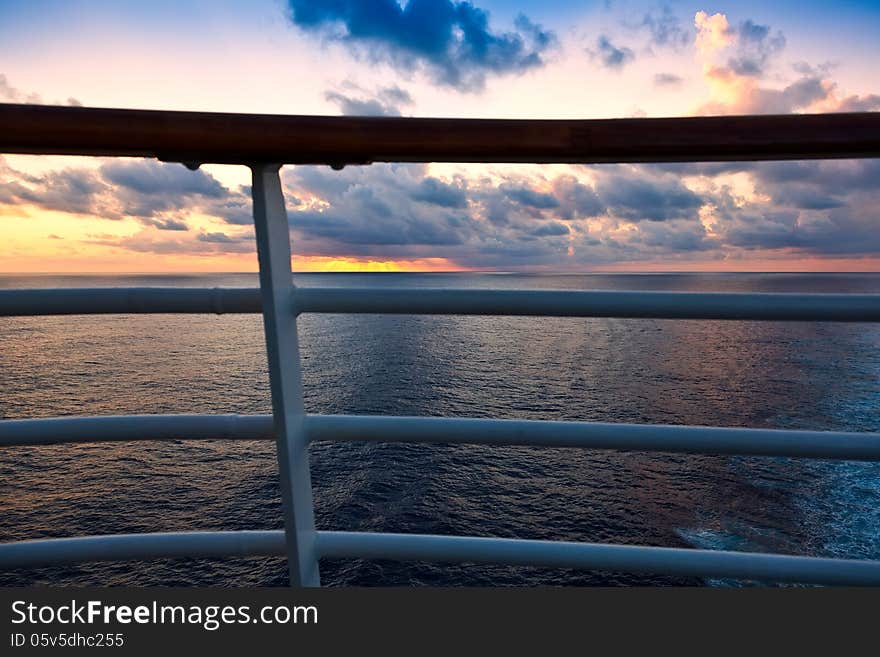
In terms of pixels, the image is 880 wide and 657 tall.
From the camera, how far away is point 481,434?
922 millimetres

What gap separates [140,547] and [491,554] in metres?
0.72

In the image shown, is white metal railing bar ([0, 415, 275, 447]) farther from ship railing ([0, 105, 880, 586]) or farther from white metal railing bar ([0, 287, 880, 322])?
white metal railing bar ([0, 287, 880, 322])

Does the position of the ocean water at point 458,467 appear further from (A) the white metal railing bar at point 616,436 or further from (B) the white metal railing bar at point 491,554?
(A) the white metal railing bar at point 616,436

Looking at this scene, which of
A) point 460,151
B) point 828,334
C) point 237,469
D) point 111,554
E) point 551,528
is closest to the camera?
point 460,151

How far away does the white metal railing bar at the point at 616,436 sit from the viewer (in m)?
0.87

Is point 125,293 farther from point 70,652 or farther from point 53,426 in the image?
point 70,652

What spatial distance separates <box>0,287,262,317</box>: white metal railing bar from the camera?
2.78 feet

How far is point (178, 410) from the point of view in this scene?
35.8 m

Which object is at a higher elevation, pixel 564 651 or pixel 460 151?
pixel 460 151

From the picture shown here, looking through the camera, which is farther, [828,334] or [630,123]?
[828,334]

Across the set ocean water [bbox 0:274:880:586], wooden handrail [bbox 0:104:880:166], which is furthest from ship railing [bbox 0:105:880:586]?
ocean water [bbox 0:274:880:586]

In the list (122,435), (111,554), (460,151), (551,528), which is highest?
(460,151)

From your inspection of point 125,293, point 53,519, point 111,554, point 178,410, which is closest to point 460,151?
point 125,293

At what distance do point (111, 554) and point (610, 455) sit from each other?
36991 millimetres
